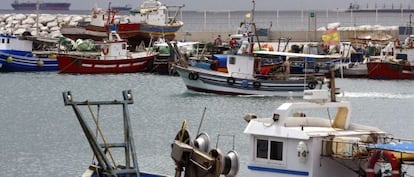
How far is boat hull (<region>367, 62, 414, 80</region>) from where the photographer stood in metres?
67.1

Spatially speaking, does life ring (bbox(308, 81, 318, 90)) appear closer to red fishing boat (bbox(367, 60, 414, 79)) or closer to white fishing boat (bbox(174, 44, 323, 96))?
white fishing boat (bbox(174, 44, 323, 96))

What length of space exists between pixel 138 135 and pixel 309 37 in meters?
56.5

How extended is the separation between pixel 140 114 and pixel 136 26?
1386 inches

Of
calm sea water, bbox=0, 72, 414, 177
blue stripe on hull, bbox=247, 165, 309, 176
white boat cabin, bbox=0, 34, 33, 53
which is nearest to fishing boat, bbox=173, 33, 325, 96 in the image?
calm sea water, bbox=0, 72, 414, 177

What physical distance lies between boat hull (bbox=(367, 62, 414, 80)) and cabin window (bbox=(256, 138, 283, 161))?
4768 centimetres

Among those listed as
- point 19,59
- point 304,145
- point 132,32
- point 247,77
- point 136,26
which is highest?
point 304,145

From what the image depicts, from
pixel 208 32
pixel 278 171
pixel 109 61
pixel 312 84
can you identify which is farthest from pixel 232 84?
pixel 208 32

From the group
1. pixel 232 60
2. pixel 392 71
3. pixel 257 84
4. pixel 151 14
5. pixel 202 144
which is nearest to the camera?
pixel 202 144

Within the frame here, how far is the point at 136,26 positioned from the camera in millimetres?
80000

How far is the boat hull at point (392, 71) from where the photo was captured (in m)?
67.1

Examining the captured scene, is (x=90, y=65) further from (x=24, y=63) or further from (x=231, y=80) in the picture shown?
(x=231, y=80)

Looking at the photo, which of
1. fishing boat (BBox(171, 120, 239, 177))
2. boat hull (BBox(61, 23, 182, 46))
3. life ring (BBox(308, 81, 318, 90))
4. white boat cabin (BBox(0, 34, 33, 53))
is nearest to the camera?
fishing boat (BBox(171, 120, 239, 177))

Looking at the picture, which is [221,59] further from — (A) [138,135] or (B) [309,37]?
(B) [309,37]

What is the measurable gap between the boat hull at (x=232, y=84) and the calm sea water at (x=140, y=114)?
444 mm
